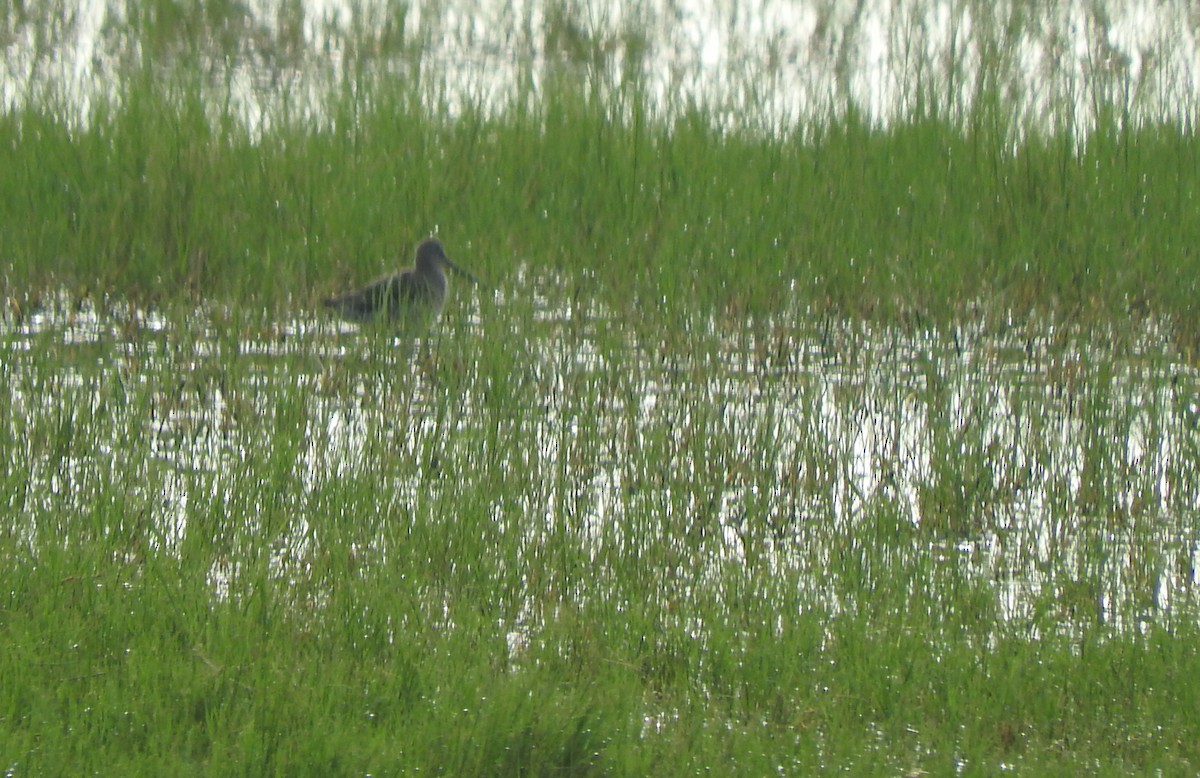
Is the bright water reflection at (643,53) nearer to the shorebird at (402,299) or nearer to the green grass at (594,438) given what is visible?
the green grass at (594,438)

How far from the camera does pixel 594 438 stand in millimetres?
4809

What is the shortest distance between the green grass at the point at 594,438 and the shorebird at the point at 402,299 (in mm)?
175

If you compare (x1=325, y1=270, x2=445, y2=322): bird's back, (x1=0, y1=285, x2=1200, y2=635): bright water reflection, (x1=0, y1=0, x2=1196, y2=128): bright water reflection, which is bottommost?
(x1=0, y1=285, x2=1200, y2=635): bright water reflection

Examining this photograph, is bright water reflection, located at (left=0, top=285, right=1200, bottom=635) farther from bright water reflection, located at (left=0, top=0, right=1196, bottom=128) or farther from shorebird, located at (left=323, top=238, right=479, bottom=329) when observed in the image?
bright water reflection, located at (left=0, top=0, right=1196, bottom=128)

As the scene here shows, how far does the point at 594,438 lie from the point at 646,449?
25 cm

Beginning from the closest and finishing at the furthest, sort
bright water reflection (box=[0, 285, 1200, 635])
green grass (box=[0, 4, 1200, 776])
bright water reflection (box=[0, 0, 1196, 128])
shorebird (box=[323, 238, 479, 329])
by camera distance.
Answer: green grass (box=[0, 4, 1200, 776]) < bright water reflection (box=[0, 285, 1200, 635]) < shorebird (box=[323, 238, 479, 329]) < bright water reflection (box=[0, 0, 1196, 128])

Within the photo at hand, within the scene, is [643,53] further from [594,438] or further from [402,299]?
[594,438]

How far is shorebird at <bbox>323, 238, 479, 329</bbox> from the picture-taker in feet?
20.4

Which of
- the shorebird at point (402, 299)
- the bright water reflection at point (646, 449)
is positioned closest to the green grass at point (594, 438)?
the bright water reflection at point (646, 449)

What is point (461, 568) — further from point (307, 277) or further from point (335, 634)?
point (307, 277)

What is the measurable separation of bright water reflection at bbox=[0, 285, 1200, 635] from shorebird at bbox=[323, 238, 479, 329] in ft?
0.39

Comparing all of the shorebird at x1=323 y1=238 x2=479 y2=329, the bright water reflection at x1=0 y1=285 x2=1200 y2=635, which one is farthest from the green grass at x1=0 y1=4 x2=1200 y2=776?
the shorebird at x1=323 y1=238 x2=479 y2=329

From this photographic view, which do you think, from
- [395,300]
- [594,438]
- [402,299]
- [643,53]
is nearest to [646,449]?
[594,438]

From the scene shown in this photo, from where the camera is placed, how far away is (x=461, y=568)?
12.5ft
